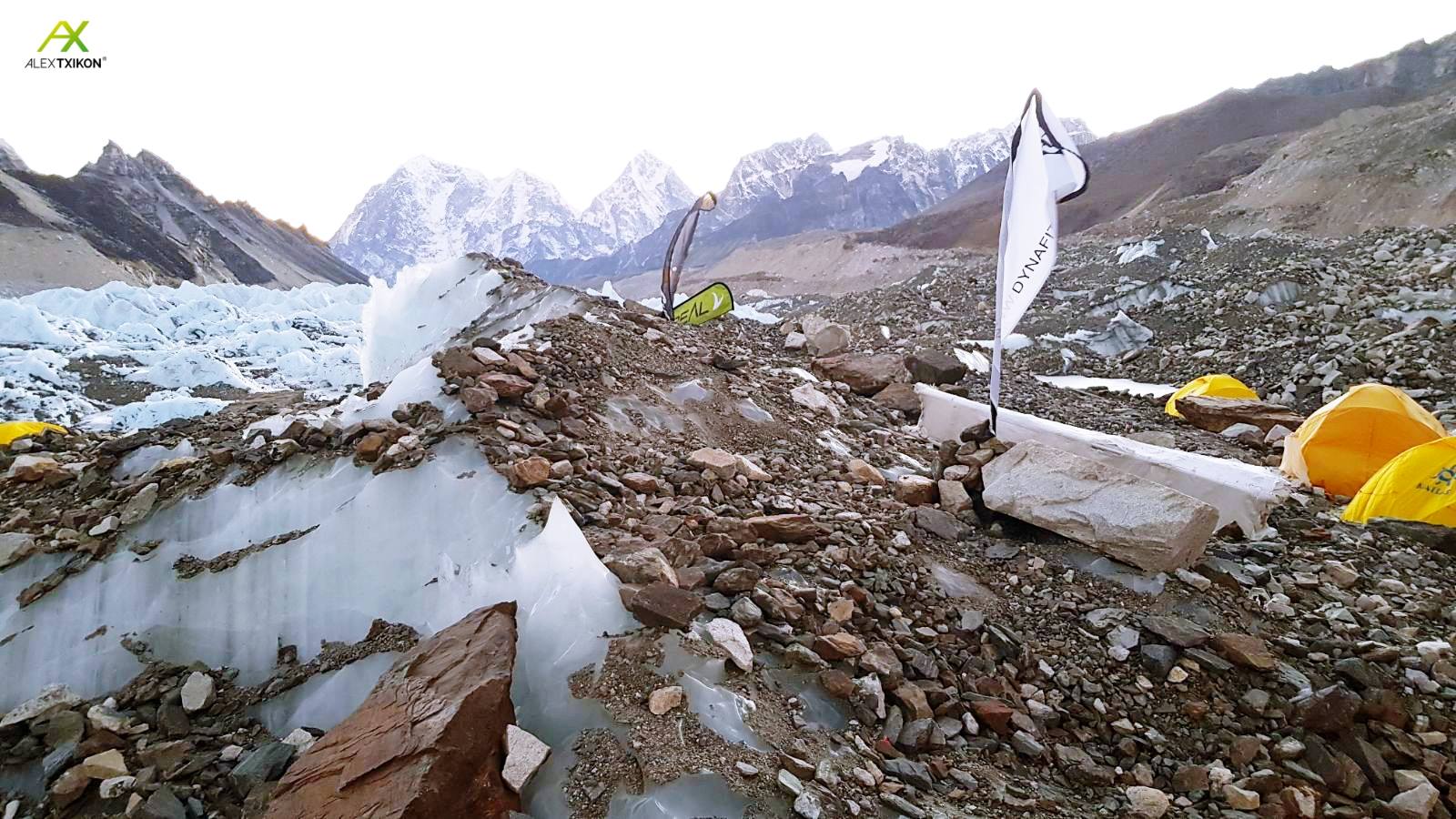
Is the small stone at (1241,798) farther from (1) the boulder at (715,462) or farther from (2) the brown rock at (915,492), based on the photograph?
(1) the boulder at (715,462)

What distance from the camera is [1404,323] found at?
762 cm

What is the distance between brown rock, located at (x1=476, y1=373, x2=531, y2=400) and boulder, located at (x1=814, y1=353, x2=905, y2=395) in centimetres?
337

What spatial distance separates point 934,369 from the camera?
6500mm

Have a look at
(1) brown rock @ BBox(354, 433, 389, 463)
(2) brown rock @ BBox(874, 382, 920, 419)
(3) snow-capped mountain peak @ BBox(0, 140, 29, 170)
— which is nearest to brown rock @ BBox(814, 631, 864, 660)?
(1) brown rock @ BBox(354, 433, 389, 463)

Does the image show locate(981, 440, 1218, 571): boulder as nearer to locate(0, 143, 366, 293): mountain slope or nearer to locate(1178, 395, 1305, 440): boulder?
locate(1178, 395, 1305, 440): boulder

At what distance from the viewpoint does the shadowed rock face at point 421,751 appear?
5.04 feet

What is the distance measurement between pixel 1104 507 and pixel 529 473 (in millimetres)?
2567

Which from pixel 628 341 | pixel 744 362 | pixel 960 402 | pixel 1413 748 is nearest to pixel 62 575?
pixel 628 341

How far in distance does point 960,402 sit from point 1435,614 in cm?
284

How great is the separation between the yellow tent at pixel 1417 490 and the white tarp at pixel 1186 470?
44 centimetres

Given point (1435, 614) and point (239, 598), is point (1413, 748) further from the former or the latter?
point (239, 598)

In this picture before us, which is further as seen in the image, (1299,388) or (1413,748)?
(1299,388)

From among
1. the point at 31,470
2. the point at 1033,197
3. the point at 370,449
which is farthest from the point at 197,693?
the point at 1033,197

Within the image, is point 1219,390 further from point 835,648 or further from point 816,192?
point 816,192
